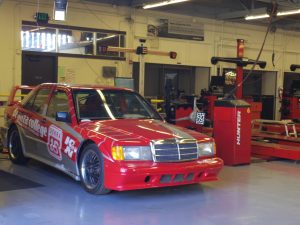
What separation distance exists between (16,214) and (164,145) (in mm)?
1780

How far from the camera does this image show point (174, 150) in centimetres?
546

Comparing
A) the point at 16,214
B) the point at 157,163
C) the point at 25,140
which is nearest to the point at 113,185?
the point at 157,163

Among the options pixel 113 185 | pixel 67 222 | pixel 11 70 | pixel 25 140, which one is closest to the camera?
pixel 67 222

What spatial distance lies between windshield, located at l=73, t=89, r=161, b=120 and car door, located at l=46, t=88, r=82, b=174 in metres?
0.17

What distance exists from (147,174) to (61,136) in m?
1.49

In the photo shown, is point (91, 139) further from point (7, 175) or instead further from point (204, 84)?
point (204, 84)

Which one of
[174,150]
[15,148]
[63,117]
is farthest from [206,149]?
[15,148]

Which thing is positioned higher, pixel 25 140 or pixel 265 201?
pixel 25 140

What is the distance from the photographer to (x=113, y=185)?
206 inches

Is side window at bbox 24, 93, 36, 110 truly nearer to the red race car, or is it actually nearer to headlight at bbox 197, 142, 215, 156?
the red race car

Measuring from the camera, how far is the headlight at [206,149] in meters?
5.76

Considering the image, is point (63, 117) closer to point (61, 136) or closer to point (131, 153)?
point (61, 136)

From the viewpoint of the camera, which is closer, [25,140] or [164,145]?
[164,145]

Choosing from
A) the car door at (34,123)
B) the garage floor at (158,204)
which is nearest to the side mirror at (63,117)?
the car door at (34,123)
